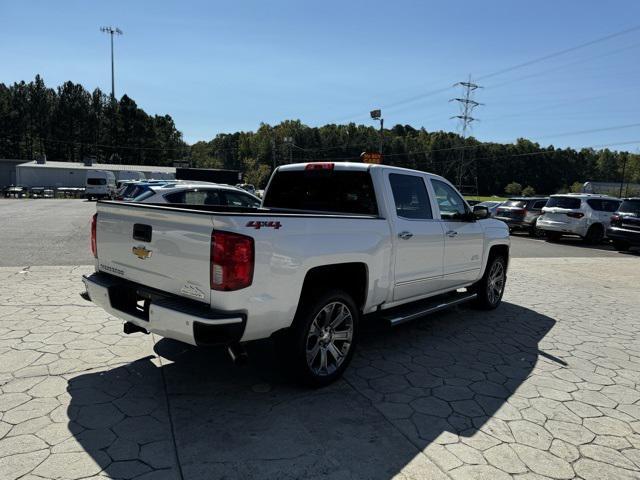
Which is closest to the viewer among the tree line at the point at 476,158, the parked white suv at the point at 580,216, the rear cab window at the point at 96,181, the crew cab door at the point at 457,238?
the crew cab door at the point at 457,238

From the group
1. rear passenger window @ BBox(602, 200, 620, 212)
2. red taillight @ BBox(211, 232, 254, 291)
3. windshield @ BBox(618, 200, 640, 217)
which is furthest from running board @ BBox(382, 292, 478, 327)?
rear passenger window @ BBox(602, 200, 620, 212)

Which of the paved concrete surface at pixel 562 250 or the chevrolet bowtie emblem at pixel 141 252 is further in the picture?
the paved concrete surface at pixel 562 250

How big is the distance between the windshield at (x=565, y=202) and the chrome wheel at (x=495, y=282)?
12844 mm

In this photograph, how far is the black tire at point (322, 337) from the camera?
11.8 ft

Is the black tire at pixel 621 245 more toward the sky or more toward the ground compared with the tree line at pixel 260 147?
more toward the ground

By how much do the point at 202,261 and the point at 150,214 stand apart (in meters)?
0.72

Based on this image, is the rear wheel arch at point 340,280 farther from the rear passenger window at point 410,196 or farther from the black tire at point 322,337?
the rear passenger window at point 410,196

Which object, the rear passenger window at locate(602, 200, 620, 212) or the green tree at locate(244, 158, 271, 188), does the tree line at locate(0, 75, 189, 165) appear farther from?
the rear passenger window at locate(602, 200, 620, 212)

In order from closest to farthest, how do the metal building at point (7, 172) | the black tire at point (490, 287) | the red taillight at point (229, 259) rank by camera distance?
the red taillight at point (229, 259), the black tire at point (490, 287), the metal building at point (7, 172)

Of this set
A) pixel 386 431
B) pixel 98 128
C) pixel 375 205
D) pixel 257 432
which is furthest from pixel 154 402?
pixel 98 128

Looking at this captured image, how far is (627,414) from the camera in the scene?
12.1 ft

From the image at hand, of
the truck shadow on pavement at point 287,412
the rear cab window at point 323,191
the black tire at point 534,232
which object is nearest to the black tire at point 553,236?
the black tire at point 534,232

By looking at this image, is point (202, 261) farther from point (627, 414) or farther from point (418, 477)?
point (627, 414)

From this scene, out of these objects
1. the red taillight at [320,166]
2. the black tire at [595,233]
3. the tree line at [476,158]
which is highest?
the tree line at [476,158]
